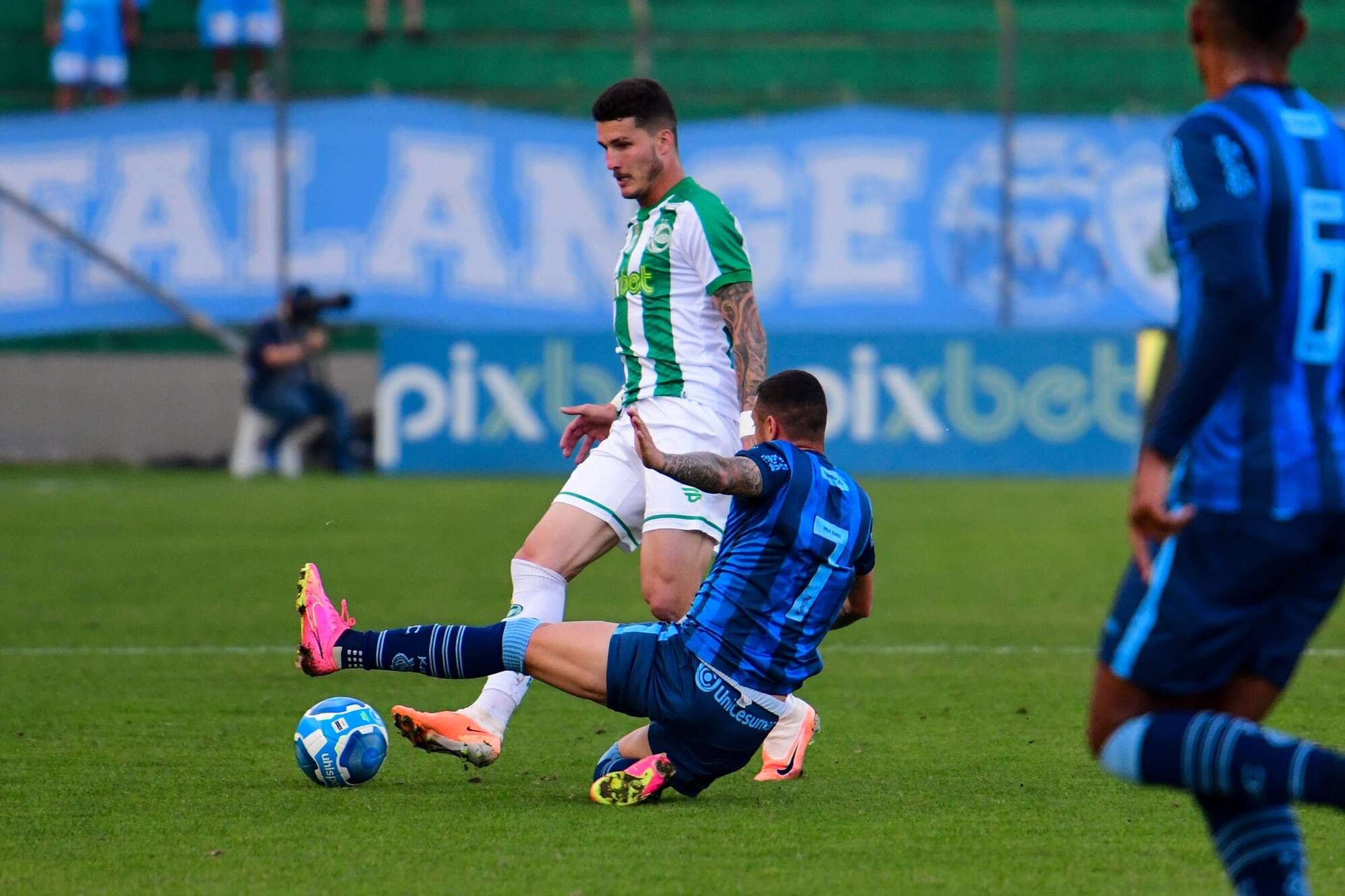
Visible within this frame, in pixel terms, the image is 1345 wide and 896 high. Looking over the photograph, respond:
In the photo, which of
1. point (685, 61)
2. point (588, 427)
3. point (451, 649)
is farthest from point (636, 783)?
point (685, 61)

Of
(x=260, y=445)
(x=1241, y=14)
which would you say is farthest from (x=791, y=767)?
(x=260, y=445)

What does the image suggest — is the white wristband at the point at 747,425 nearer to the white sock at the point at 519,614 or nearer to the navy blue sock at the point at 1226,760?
the white sock at the point at 519,614

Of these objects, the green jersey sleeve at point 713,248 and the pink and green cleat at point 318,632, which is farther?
the green jersey sleeve at point 713,248

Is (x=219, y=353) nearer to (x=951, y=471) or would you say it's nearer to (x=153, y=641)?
(x=951, y=471)

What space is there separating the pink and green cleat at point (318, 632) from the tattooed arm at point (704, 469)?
1.12m

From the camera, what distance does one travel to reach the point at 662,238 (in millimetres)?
6047

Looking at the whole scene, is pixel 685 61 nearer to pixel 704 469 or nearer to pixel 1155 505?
pixel 704 469

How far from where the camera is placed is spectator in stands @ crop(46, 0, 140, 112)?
1988 cm

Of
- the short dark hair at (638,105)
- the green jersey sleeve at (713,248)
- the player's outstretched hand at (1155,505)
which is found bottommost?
the player's outstretched hand at (1155,505)

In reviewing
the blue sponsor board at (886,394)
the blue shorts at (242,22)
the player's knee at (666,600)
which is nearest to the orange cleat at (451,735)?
the player's knee at (666,600)

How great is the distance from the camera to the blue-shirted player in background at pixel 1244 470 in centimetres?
327

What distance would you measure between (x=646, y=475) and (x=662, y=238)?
75cm

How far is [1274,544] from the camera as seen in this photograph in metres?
3.31

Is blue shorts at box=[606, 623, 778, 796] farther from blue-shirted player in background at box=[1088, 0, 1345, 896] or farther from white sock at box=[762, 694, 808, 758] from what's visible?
blue-shirted player in background at box=[1088, 0, 1345, 896]
